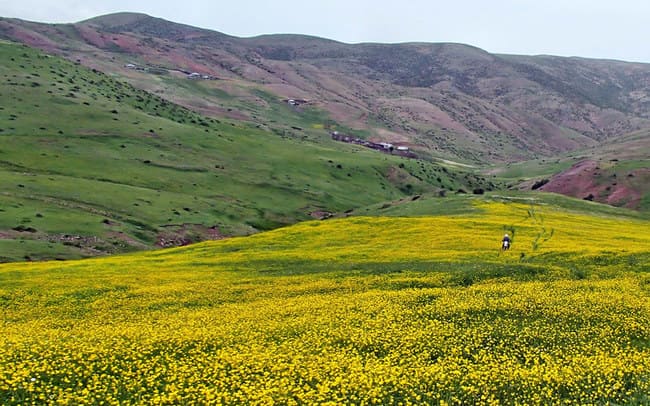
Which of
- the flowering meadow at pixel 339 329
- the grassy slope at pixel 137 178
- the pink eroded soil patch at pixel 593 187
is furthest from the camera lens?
the pink eroded soil patch at pixel 593 187

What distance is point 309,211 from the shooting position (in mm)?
136000

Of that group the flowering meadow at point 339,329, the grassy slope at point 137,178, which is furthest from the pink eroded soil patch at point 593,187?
the flowering meadow at point 339,329

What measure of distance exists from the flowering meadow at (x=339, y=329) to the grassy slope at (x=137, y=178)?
3359 cm

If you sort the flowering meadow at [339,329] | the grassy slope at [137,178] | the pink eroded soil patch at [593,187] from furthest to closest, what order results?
1. the pink eroded soil patch at [593,187]
2. the grassy slope at [137,178]
3. the flowering meadow at [339,329]

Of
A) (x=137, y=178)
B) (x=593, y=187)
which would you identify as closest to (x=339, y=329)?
(x=137, y=178)

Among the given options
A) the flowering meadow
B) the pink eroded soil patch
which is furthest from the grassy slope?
the flowering meadow

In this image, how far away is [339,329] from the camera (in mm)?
29719

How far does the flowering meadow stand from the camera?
67.9 ft

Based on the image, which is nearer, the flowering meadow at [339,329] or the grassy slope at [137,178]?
the flowering meadow at [339,329]

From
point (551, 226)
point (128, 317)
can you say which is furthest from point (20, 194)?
point (551, 226)

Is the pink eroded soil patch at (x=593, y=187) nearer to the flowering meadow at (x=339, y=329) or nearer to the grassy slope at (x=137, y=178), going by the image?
the grassy slope at (x=137, y=178)

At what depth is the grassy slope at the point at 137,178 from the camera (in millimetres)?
94938

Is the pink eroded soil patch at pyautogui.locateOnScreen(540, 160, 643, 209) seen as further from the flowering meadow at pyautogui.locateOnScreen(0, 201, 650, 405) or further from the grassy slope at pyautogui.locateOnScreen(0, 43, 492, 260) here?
the flowering meadow at pyautogui.locateOnScreen(0, 201, 650, 405)

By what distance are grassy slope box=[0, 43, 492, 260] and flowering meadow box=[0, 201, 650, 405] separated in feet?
110
